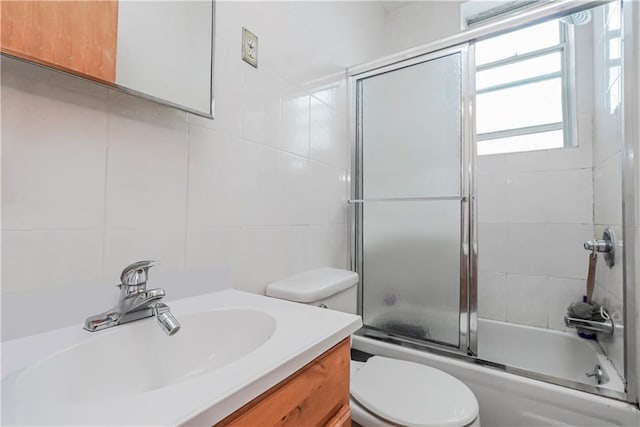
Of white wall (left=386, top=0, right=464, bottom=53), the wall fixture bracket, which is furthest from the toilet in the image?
white wall (left=386, top=0, right=464, bottom=53)

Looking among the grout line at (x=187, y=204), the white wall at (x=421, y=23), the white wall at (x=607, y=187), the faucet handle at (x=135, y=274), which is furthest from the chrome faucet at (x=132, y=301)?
the white wall at (x=421, y=23)

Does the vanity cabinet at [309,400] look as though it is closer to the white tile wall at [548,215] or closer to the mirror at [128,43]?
the mirror at [128,43]

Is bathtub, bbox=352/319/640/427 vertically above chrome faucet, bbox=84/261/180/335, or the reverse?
chrome faucet, bbox=84/261/180/335

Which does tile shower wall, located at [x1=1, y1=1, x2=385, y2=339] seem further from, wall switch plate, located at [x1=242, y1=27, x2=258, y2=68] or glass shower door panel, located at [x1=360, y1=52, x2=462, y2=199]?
glass shower door panel, located at [x1=360, y1=52, x2=462, y2=199]

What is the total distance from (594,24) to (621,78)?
790 mm

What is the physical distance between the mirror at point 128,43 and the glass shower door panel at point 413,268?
1043 mm

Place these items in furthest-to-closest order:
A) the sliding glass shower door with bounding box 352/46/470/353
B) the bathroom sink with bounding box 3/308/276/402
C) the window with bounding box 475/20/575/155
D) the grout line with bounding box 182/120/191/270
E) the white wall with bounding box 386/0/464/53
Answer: the white wall with bounding box 386/0/464/53
the window with bounding box 475/20/575/155
the sliding glass shower door with bounding box 352/46/470/353
the grout line with bounding box 182/120/191/270
the bathroom sink with bounding box 3/308/276/402

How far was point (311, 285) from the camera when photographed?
111 centimetres

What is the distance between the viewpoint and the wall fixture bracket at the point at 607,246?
1.24 metres

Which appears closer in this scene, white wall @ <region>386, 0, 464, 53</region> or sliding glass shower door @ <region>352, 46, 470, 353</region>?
sliding glass shower door @ <region>352, 46, 470, 353</region>

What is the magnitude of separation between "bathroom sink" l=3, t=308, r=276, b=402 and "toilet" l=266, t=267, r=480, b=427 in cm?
35

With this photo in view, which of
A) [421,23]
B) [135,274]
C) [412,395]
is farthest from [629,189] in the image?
[421,23]

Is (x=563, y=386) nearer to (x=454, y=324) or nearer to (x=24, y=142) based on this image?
(x=454, y=324)

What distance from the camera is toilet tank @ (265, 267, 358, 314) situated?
1.03m
